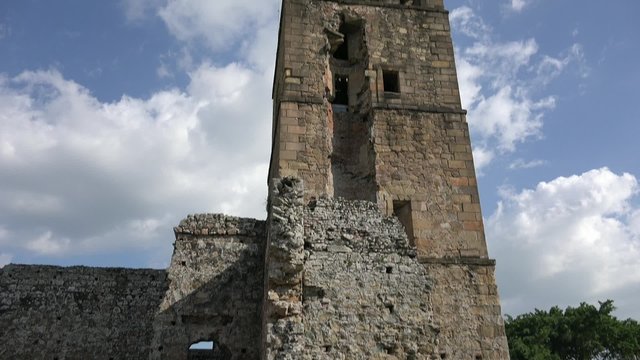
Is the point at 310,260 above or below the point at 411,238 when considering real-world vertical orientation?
below

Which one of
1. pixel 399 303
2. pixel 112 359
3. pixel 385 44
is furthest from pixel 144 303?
pixel 385 44

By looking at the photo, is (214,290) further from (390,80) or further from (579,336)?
(579,336)

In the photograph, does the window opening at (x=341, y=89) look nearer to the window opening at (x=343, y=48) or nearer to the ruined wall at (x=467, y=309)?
the window opening at (x=343, y=48)

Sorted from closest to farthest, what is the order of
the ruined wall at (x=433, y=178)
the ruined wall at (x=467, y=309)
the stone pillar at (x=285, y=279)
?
the stone pillar at (x=285, y=279) → the ruined wall at (x=467, y=309) → the ruined wall at (x=433, y=178)

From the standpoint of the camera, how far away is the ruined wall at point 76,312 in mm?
9375

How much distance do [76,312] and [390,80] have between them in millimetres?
7709

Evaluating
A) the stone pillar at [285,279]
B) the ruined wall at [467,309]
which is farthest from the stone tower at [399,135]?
the stone pillar at [285,279]

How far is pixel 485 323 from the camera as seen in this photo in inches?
345

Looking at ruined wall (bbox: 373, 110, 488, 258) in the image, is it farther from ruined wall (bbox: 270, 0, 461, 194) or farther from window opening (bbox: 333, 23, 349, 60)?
window opening (bbox: 333, 23, 349, 60)

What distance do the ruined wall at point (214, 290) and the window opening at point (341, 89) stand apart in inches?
151

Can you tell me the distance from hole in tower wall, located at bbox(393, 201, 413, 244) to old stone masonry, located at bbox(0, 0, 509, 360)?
27mm

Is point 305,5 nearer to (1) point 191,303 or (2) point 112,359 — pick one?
(1) point 191,303

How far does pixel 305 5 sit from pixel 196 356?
7548mm

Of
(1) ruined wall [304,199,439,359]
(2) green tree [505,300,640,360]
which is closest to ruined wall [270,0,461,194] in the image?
(1) ruined wall [304,199,439,359]
